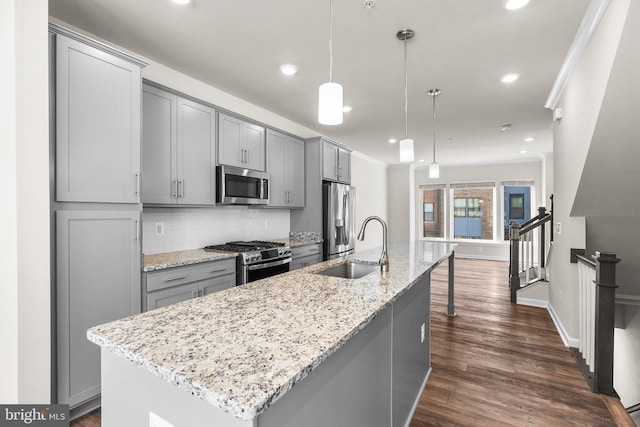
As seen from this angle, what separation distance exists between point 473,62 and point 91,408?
4082 millimetres

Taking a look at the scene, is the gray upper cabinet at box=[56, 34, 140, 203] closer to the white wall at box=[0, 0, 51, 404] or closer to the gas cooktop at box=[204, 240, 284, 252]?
the white wall at box=[0, 0, 51, 404]

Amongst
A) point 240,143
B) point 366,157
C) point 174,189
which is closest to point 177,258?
point 174,189

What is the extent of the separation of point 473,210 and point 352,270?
24.7 ft

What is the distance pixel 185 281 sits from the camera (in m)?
2.58

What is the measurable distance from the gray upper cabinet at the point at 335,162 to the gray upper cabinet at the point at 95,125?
107 inches

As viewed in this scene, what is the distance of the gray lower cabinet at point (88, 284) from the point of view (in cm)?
189

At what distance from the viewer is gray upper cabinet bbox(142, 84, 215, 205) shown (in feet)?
8.64

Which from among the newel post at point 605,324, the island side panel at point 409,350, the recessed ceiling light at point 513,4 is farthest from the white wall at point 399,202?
the recessed ceiling light at point 513,4

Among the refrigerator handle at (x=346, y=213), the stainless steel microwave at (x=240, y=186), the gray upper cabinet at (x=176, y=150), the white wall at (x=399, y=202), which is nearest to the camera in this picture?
the gray upper cabinet at (x=176, y=150)

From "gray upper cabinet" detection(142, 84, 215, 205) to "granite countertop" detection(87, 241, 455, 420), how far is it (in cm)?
166

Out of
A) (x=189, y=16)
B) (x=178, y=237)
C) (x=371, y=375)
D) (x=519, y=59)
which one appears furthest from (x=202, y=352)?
(x=519, y=59)

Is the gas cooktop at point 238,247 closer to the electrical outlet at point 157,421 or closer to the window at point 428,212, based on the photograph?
the electrical outlet at point 157,421
